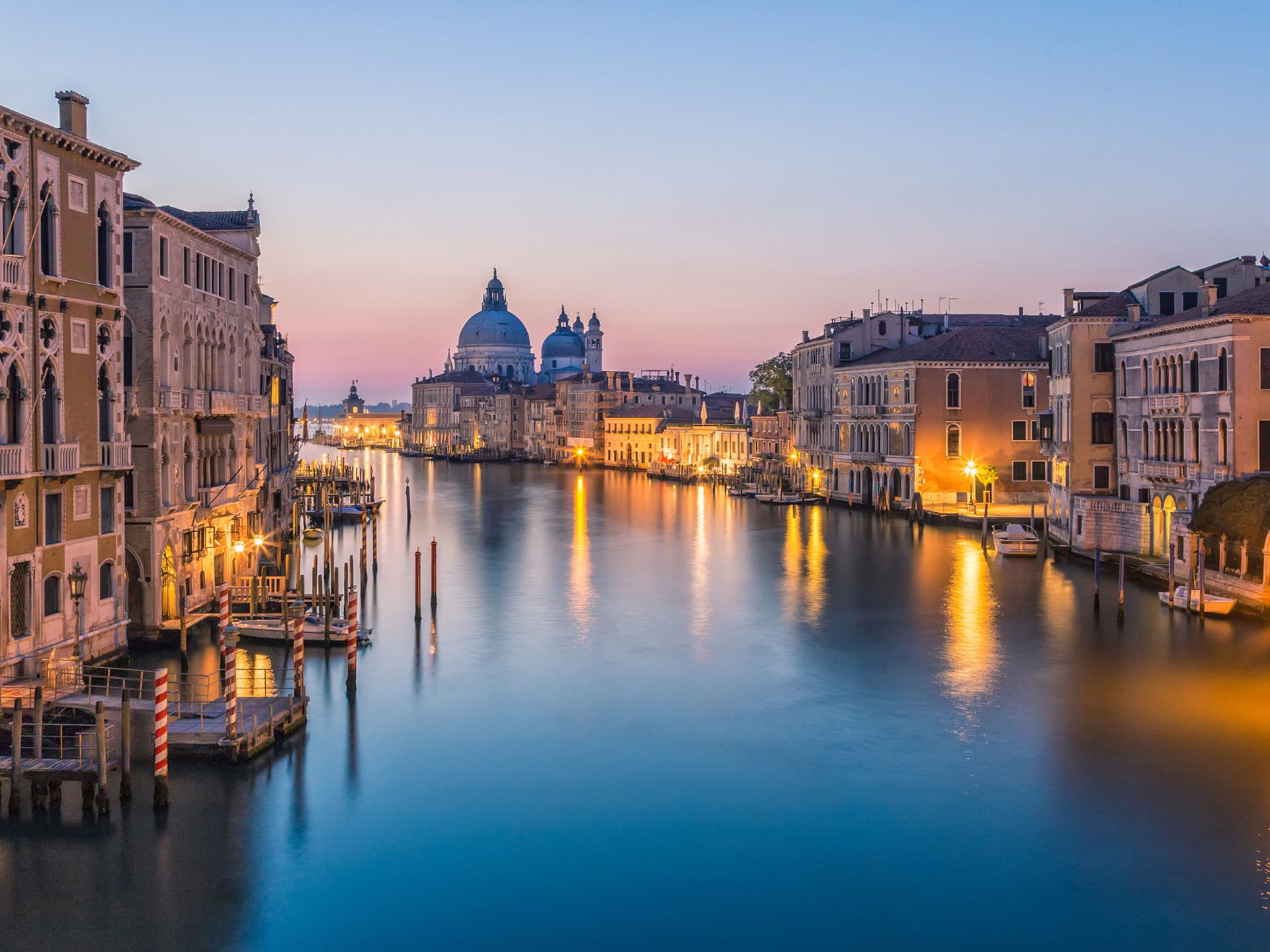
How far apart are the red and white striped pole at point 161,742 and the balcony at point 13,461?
3528 mm

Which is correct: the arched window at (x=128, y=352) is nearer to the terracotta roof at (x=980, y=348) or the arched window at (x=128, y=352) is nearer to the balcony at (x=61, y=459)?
the balcony at (x=61, y=459)

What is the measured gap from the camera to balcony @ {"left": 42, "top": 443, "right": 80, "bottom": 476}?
50.5 feet

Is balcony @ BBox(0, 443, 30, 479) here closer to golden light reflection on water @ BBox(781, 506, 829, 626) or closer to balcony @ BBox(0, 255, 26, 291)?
balcony @ BBox(0, 255, 26, 291)

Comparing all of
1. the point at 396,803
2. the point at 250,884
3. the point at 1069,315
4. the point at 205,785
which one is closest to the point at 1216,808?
the point at 396,803

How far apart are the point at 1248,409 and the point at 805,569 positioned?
443 inches

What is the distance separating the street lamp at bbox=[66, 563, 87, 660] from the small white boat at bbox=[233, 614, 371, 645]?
4377 millimetres

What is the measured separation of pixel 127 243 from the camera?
19.2 m

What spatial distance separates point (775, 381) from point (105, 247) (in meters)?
54.8

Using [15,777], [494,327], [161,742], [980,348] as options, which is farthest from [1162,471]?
[494,327]

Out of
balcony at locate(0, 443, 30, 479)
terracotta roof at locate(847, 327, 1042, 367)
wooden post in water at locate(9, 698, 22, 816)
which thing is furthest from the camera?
terracotta roof at locate(847, 327, 1042, 367)

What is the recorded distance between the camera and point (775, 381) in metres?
69.8

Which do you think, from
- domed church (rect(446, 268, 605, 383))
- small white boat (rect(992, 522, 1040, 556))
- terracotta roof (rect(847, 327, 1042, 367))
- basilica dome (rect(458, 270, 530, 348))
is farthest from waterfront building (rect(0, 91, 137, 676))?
basilica dome (rect(458, 270, 530, 348))

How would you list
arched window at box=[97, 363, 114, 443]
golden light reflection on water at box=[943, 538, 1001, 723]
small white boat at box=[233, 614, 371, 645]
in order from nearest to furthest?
arched window at box=[97, 363, 114, 443]
golden light reflection on water at box=[943, 538, 1001, 723]
small white boat at box=[233, 614, 371, 645]

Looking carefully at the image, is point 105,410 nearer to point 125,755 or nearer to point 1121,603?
point 125,755
